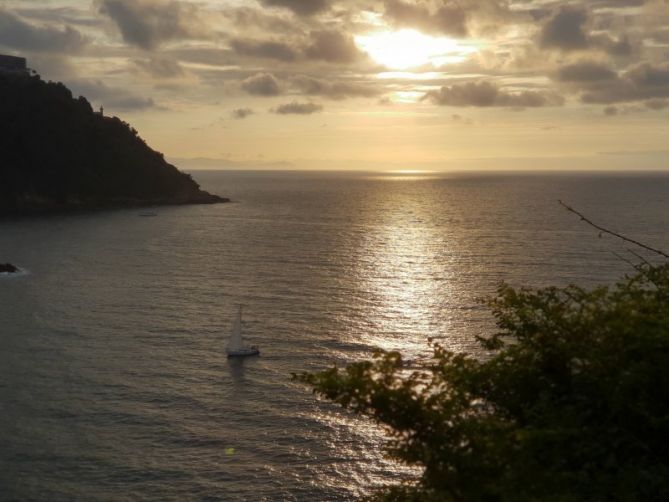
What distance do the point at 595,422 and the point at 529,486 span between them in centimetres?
299

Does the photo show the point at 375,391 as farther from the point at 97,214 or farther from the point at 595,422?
the point at 97,214

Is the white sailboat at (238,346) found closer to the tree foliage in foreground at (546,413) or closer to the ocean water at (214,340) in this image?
the ocean water at (214,340)

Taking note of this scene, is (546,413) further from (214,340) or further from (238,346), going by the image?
(214,340)

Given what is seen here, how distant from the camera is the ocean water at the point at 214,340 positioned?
41.7m

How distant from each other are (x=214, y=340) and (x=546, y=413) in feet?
176

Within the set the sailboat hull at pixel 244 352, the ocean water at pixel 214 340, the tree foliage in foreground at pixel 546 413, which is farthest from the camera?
the sailboat hull at pixel 244 352

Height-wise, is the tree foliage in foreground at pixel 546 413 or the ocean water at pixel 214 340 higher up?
the tree foliage in foreground at pixel 546 413

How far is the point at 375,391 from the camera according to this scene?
48.3 feet

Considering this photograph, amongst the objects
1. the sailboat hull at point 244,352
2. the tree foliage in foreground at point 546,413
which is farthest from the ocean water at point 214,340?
the tree foliage in foreground at point 546,413

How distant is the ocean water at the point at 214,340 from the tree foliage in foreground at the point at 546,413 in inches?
109

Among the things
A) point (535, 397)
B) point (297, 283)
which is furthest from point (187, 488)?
point (297, 283)

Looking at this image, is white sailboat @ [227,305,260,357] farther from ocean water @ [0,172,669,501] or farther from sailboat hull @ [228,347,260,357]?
ocean water @ [0,172,669,501]

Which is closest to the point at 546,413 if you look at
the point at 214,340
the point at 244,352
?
the point at 244,352

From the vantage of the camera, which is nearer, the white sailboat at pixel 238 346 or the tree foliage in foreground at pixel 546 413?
the tree foliage in foreground at pixel 546 413
